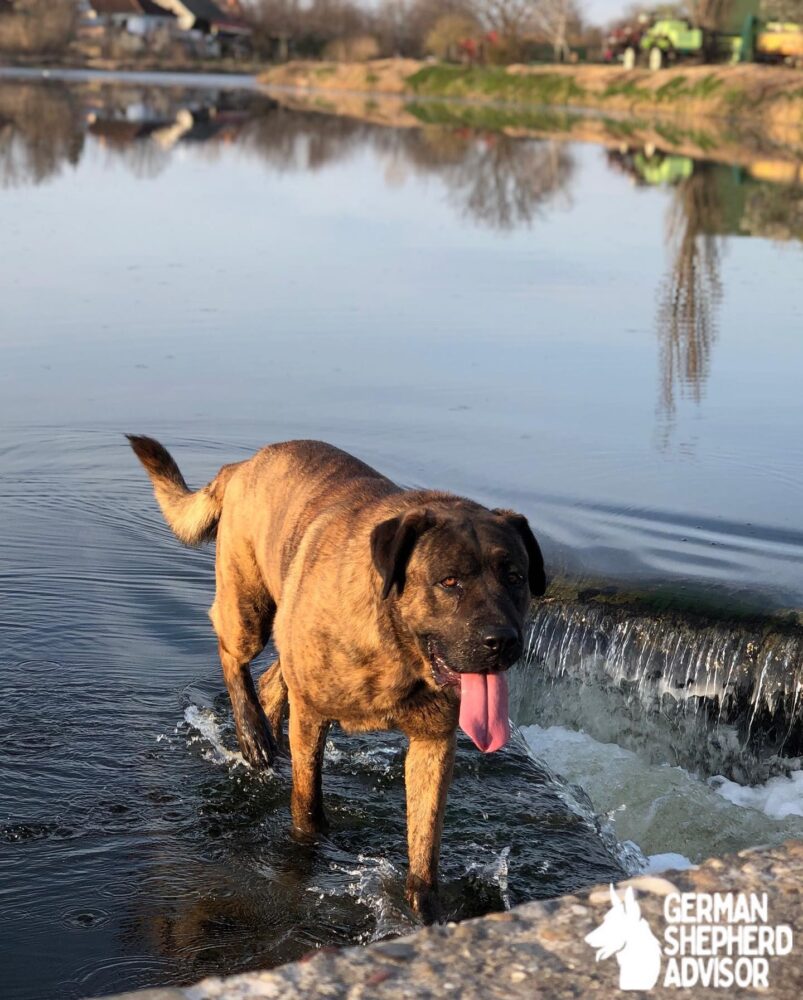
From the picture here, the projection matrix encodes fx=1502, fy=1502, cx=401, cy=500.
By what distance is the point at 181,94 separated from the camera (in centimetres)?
7056

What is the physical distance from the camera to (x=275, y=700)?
7.46 m

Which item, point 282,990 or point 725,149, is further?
point 725,149

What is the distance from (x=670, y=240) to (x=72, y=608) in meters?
16.5

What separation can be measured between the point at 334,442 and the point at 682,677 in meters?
4.50

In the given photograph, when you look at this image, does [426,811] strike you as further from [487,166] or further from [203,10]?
[203,10]

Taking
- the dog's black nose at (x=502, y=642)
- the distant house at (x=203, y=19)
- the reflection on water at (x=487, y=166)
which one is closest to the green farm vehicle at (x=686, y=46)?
the reflection on water at (x=487, y=166)

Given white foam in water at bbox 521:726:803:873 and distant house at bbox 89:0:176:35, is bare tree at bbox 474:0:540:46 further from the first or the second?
white foam in water at bbox 521:726:803:873

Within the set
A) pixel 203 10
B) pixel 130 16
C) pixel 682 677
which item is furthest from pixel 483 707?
pixel 203 10

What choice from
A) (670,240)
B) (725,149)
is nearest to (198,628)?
(670,240)

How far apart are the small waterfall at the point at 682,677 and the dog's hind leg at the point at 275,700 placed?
5.09 feet

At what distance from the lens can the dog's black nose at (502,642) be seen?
5.01m

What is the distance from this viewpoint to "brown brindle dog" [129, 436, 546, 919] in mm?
5199

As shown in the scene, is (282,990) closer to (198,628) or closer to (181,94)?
(198,628)

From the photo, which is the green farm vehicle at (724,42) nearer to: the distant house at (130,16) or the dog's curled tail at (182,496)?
the dog's curled tail at (182,496)
